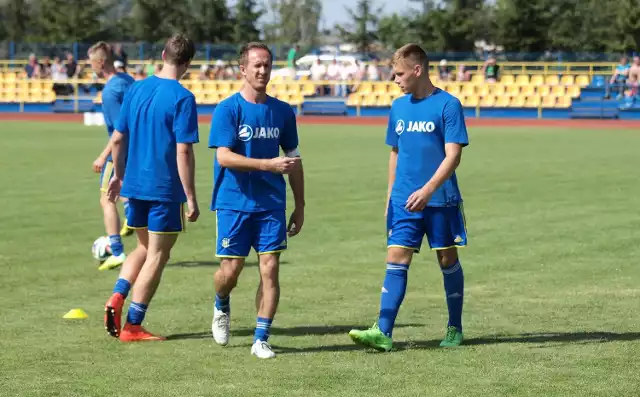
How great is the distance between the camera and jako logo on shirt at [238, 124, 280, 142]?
7824 millimetres

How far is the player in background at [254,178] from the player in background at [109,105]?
3.44 meters

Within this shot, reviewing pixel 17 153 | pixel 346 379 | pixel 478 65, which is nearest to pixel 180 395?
pixel 346 379

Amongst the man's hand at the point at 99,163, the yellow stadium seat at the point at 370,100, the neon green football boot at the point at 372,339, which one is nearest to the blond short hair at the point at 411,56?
the neon green football boot at the point at 372,339

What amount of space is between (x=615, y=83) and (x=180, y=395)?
37408mm

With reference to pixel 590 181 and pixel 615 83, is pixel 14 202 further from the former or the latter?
pixel 615 83

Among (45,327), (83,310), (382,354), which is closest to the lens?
(382,354)

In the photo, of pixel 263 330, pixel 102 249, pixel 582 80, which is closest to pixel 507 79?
pixel 582 80

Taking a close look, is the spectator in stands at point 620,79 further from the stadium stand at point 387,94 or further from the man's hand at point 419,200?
the man's hand at point 419,200

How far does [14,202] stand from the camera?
17938 mm

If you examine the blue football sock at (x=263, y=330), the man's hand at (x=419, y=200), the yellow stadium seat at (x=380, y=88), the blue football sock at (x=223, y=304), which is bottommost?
the yellow stadium seat at (x=380, y=88)

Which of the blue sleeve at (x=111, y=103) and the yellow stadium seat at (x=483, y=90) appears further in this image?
the yellow stadium seat at (x=483, y=90)

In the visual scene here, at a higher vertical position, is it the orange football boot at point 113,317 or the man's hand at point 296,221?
the man's hand at point 296,221

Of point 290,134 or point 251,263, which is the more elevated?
point 290,134

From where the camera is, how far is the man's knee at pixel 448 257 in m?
8.16
